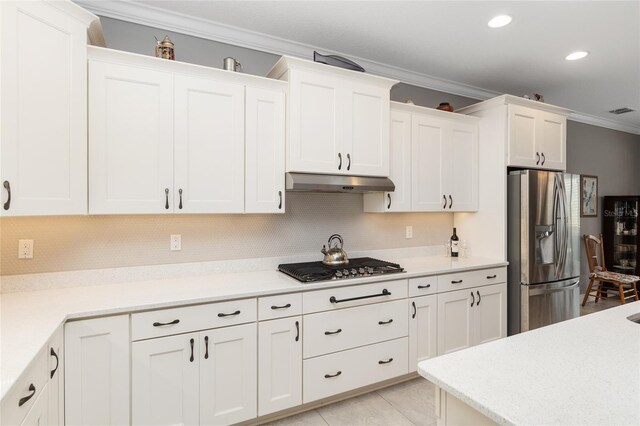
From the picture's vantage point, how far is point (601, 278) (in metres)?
4.65

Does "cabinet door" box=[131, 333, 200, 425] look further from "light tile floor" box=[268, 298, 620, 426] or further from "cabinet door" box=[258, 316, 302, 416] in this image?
"light tile floor" box=[268, 298, 620, 426]

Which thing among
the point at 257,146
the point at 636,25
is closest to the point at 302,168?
the point at 257,146

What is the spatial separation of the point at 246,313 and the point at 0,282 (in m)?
1.47

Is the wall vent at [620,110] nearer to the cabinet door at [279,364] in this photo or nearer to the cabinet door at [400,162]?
the cabinet door at [400,162]

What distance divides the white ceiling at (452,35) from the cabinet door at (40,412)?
235 centimetres

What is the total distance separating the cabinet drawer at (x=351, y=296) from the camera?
7.57ft

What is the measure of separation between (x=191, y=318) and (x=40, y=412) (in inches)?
28.8

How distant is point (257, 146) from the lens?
2414mm

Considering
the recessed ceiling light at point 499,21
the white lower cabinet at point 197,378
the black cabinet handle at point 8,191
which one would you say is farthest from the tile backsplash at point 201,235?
the recessed ceiling light at point 499,21

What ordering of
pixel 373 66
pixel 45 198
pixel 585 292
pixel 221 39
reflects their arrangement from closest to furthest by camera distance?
pixel 45 198 → pixel 221 39 → pixel 373 66 → pixel 585 292

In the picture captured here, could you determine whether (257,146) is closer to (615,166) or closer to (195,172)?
(195,172)

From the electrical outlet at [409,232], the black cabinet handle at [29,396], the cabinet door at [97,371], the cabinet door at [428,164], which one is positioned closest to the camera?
the black cabinet handle at [29,396]

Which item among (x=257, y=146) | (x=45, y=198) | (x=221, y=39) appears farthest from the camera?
(x=221, y=39)

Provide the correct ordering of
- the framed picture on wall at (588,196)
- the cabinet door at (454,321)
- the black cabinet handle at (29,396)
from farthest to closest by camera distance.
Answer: the framed picture on wall at (588,196) < the cabinet door at (454,321) < the black cabinet handle at (29,396)
